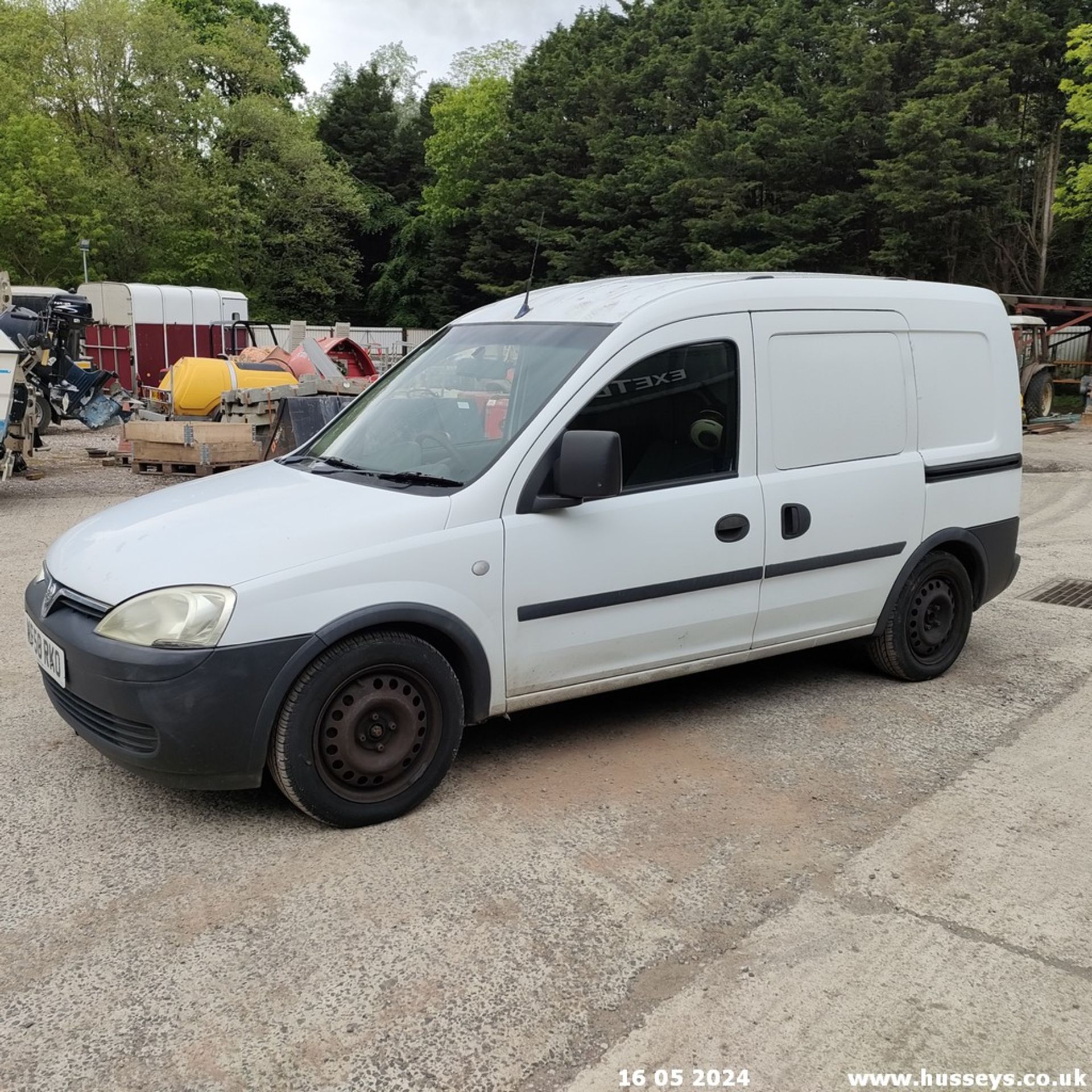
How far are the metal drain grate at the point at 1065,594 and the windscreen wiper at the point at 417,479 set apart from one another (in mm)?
5021

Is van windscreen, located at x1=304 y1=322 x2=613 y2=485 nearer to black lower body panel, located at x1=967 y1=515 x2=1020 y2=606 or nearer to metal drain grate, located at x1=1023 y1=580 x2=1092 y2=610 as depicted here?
black lower body panel, located at x1=967 y1=515 x2=1020 y2=606

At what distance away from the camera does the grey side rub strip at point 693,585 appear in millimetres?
3889

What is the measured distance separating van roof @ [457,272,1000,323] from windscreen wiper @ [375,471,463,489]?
3.07ft

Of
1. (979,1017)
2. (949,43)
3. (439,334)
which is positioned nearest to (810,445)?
(439,334)

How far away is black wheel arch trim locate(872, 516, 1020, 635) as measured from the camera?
5.05 meters

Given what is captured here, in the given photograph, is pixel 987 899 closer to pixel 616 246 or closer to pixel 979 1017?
pixel 979 1017

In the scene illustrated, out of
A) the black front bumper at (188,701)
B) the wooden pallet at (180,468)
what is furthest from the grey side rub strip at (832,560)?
the wooden pallet at (180,468)

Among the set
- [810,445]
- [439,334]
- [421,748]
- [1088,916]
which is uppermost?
[439,334]

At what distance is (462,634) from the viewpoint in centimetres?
369

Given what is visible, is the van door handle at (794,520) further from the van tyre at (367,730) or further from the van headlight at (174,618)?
the van headlight at (174,618)

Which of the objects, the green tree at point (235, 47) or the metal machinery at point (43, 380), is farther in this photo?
Answer: the green tree at point (235, 47)

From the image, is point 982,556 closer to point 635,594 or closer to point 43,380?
point 635,594

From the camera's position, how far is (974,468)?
5.25 meters

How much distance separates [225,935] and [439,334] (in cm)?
295
